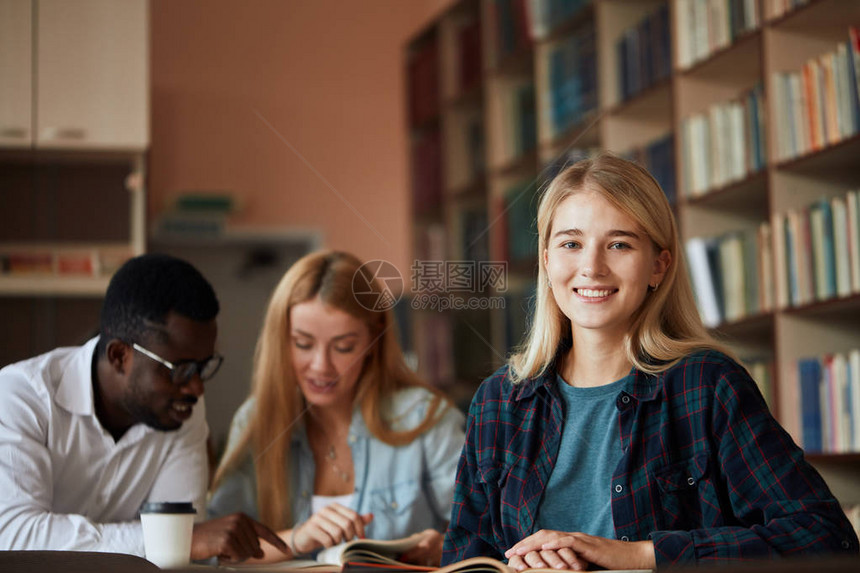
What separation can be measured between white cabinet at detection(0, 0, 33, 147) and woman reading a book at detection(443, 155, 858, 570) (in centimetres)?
90

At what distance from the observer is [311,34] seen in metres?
3.65

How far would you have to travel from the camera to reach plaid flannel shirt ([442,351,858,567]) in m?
0.98

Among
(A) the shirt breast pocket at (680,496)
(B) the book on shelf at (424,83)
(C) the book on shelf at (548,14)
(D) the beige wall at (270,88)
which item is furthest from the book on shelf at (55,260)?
(B) the book on shelf at (424,83)

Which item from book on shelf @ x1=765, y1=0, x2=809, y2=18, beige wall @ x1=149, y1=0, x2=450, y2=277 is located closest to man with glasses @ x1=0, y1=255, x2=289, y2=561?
beige wall @ x1=149, y1=0, x2=450, y2=277

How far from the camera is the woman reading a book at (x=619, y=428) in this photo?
995 millimetres

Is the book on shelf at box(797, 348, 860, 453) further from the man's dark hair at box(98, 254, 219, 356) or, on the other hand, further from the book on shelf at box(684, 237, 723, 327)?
the man's dark hair at box(98, 254, 219, 356)

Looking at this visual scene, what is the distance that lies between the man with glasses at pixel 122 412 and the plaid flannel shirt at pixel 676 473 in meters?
0.32

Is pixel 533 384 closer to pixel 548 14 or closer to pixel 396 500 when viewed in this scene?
pixel 396 500

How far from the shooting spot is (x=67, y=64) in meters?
1.72

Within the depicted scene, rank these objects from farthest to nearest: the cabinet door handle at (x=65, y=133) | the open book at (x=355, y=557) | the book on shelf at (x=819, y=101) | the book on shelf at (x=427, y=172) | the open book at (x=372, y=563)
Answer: the book on shelf at (x=427, y=172) < the book on shelf at (x=819, y=101) < the cabinet door handle at (x=65, y=133) < the open book at (x=355, y=557) < the open book at (x=372, y=563)

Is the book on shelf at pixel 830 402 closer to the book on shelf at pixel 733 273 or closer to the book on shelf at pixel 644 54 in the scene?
the book on shelf at pixel 733 273


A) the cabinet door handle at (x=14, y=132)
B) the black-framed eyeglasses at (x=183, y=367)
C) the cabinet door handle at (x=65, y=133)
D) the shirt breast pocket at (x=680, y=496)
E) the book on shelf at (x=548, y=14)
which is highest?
the book on shelf at (x=548, y=14)

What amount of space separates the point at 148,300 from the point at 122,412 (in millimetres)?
156

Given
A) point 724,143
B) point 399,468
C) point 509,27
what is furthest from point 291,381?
point 509,27
